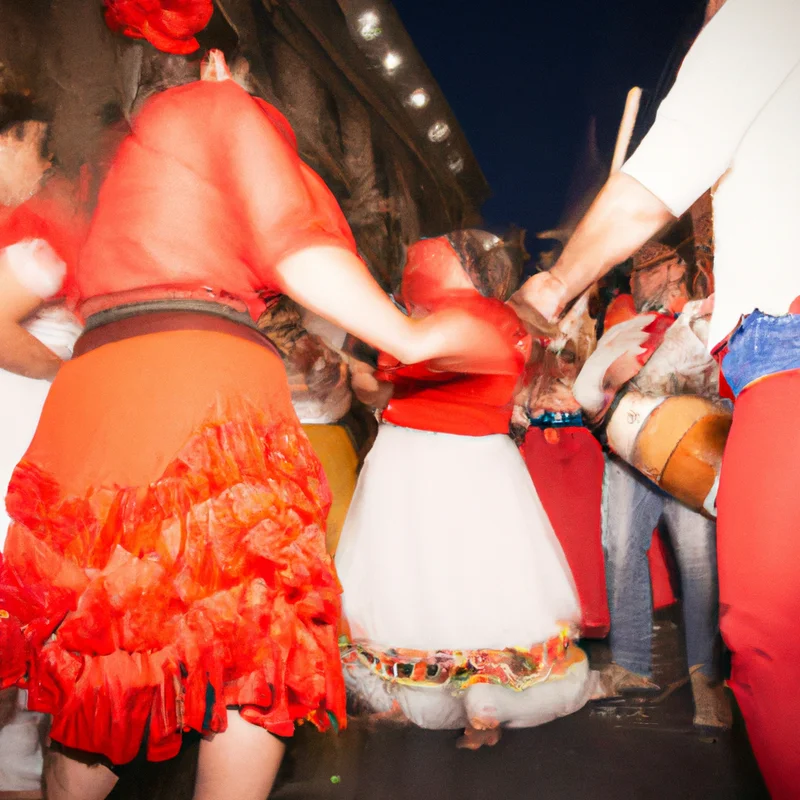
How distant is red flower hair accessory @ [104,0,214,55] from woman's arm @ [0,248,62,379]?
0.52 meters

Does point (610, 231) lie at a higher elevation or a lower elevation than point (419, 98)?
lower

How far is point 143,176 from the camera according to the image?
46.2 inches

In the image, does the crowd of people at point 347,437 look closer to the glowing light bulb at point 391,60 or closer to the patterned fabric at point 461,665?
the patterned fabric at point 461,665

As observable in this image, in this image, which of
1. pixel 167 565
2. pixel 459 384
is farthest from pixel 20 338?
pixel 459 384

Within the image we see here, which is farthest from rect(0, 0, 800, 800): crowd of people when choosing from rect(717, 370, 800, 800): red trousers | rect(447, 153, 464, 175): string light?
rect(447, 153, 464, 175): string light

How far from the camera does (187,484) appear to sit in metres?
1.10

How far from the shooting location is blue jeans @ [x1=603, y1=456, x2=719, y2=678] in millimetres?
1242

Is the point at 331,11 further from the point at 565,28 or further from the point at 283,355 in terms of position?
the point at 283,355

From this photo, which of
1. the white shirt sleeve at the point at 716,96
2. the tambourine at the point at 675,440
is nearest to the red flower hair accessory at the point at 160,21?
the white shirt sleeve at the point at 716,96

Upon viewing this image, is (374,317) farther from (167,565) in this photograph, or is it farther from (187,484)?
(167,565)

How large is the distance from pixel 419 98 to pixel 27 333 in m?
0.90

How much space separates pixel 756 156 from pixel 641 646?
0.90 metres

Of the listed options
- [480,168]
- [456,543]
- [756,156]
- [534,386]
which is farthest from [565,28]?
[456,543]

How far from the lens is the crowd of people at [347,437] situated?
3.57ft
